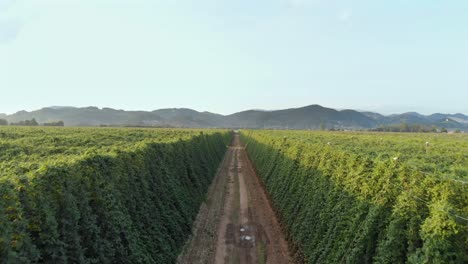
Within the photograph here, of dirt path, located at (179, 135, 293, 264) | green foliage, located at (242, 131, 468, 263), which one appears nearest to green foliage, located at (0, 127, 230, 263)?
dirt path, located at (179, 135, 293, 264)

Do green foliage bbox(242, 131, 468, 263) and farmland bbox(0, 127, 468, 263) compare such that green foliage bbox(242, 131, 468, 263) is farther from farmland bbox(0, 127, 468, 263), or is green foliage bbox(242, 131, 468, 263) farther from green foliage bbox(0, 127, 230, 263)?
green foliage bbox(0, 127, 230, 263)

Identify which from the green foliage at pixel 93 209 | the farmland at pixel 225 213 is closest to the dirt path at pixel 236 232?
the farmland at pixel 225 213

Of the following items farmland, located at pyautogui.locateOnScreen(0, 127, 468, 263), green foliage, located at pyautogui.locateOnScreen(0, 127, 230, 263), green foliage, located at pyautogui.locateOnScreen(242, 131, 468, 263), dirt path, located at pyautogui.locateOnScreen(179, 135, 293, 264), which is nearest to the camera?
green foliage, located at pyautogui.locateOnScreen(0, 127, 230, 263)

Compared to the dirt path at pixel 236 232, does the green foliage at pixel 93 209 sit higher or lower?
higher

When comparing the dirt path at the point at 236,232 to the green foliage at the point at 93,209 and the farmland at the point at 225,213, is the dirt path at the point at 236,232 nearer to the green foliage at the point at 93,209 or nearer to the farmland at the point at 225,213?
the farmland at the point at 225,213

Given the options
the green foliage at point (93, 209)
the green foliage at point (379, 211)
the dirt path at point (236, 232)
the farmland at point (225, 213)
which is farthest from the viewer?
the dirt path at point (236, 232)

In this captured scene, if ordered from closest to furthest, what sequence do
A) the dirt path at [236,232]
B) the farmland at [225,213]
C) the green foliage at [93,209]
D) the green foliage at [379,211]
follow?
the green foliage at [93,209], the farmland at [225,213], the green foliage at [379,211], the dirt path at [236,232]

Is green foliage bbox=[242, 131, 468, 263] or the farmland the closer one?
the farmland

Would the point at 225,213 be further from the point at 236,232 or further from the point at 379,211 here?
the point at 379,211

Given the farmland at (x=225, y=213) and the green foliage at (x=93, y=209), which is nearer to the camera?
the green foliage at (x=93, y=209)
